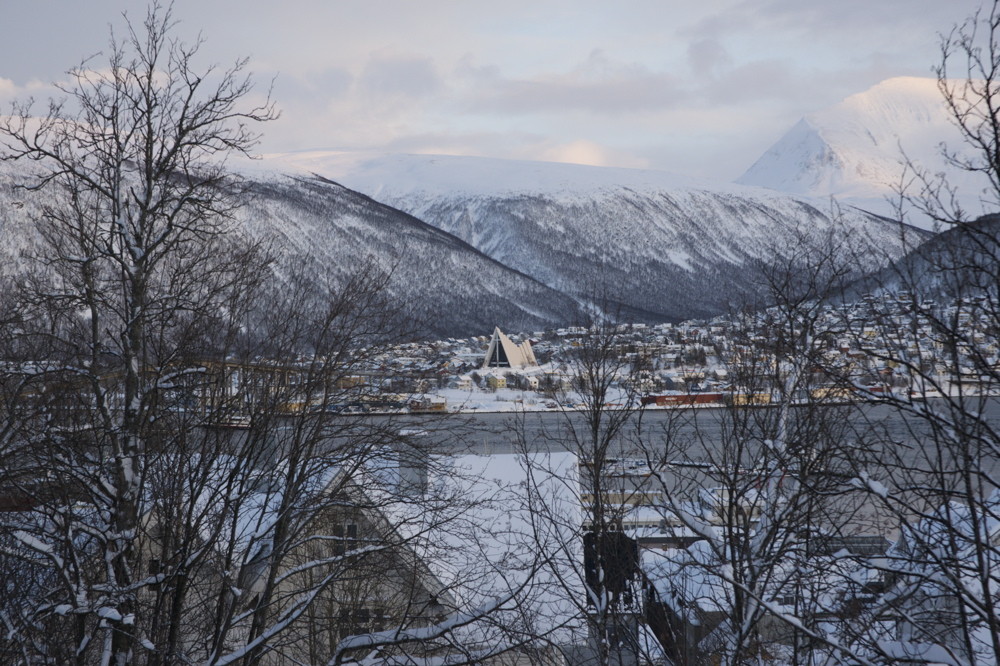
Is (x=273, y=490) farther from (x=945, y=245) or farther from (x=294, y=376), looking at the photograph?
(x=945, y=245)

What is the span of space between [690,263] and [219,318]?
182 metres

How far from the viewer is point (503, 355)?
2202 inches

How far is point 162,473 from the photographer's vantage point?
5.61 metres

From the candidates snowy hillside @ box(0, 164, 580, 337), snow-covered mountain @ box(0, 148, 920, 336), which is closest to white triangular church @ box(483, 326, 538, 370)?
snow-covered mountain @ box(0, 148, 920, 336)

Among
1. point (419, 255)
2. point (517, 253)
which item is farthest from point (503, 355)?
point (517, 253)

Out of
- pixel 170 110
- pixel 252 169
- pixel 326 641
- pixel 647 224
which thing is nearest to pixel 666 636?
pixel 326 641

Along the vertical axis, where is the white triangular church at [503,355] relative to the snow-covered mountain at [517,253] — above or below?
below

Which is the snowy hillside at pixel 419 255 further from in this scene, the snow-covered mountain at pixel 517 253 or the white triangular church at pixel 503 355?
the white triangular church at pixel 503 355

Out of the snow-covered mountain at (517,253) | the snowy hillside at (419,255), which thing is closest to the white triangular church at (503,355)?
the snow-covered mountain at (517,253)

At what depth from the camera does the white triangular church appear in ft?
180

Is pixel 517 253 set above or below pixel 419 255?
above

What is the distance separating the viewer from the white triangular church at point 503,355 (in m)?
54.9

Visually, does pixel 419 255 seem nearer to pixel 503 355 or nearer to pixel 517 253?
pixel 517 253

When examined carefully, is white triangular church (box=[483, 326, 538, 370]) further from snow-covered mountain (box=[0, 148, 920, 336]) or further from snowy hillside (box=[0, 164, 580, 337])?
snowy hillside (box=[0, 164, 580, 337])
